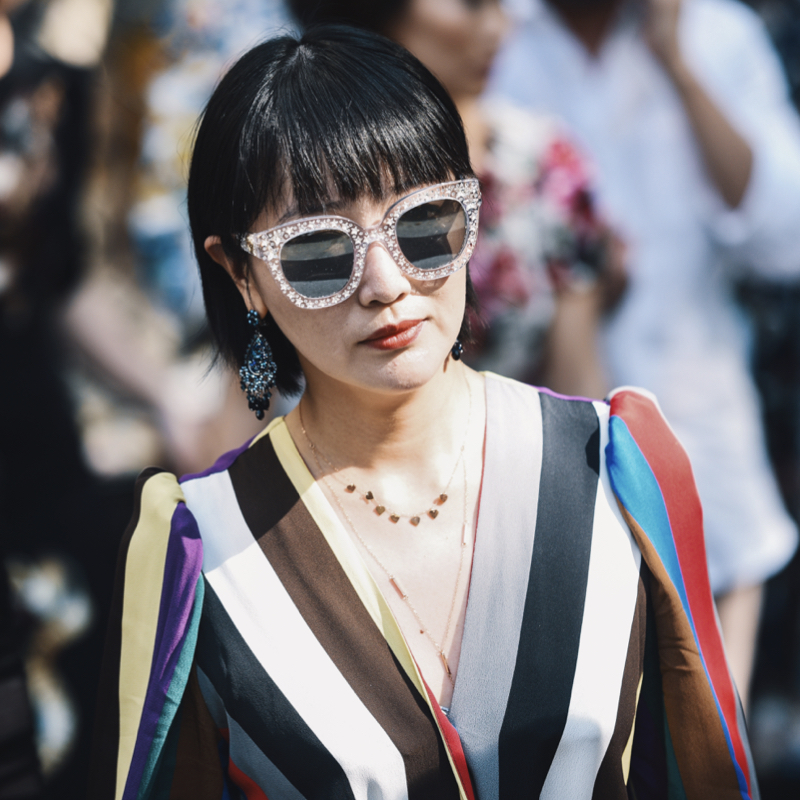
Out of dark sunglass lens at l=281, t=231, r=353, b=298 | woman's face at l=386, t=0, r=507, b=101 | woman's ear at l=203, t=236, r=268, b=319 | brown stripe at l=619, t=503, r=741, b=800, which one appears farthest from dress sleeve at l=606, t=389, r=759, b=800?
woman's face at l=386, t=0, r=507, b=101

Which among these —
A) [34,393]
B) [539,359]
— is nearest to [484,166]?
[539,359]

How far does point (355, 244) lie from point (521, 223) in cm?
152

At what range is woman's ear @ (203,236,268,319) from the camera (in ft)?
4.66

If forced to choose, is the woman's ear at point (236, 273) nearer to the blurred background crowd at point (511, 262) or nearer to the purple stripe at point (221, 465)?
the purple stripe at point (221, 465)

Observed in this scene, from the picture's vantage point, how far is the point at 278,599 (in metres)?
1.37

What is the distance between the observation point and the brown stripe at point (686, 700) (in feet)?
4.38

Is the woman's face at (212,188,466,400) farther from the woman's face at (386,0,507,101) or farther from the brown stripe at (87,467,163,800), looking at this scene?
the woman's face at (386,0,507,101)

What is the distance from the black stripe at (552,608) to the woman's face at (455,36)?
1460mm

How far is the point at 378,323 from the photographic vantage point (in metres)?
1.29

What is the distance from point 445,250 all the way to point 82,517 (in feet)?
7.10

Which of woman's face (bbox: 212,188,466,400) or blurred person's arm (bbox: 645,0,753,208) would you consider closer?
woman's face (bbox: 212,188,466,400)

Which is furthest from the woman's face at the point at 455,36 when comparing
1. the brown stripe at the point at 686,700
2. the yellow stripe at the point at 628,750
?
the yellow stripe at the point at 628,750

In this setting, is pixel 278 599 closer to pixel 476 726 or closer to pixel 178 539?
pixel 178 539

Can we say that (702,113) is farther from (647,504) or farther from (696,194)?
(647,504)
